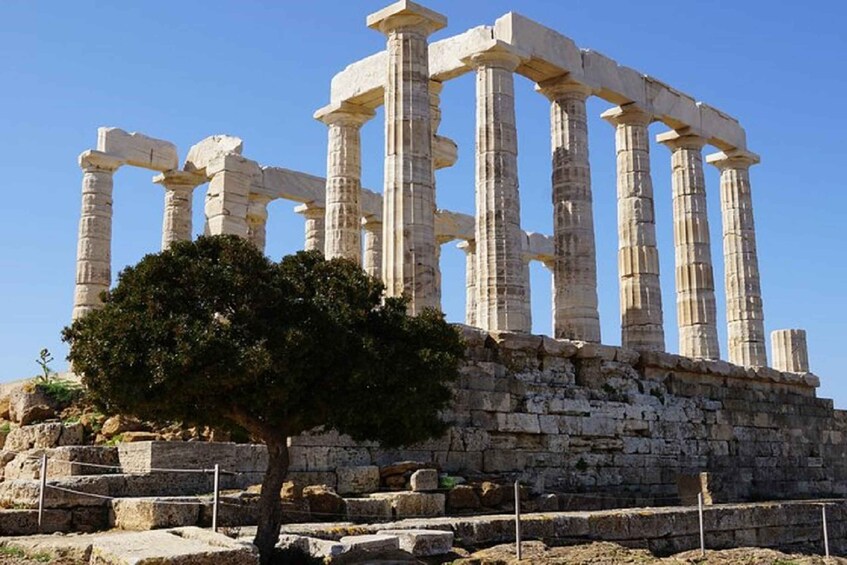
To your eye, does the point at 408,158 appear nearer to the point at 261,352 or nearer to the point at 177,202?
the point at 261,352

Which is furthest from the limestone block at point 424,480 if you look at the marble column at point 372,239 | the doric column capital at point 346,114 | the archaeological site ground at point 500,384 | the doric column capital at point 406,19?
the marble column at point 372,239

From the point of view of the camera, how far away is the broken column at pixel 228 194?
29641mm

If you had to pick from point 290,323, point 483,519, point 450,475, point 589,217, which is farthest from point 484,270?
point 290,323

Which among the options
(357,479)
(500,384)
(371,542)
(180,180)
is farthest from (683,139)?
(371,542)

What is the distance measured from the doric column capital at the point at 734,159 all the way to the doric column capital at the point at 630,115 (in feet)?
16.9

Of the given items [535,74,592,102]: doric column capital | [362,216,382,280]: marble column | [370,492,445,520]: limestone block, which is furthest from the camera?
[362,216,382,280]: marble column

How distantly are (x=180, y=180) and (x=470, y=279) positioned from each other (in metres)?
12.2

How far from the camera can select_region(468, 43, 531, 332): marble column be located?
77.7 feet

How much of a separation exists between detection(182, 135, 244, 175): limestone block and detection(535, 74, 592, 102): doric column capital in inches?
383

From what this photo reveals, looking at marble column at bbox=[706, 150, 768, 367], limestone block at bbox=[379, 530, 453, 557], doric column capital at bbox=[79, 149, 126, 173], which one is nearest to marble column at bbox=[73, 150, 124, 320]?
doric column capital at bbox=[79, 149, 126, 173]

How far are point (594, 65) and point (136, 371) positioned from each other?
17.8 metres

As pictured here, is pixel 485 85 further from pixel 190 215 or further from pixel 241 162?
pixel 190 215

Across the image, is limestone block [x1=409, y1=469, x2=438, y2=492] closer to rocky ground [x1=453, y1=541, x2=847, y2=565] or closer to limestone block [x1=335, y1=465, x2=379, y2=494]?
limestone block [x1=335, y1=465, x2=379, y2=494]

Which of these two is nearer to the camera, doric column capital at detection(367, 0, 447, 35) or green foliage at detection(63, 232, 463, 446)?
green foliage at detection(63, 232, 463, 446)
